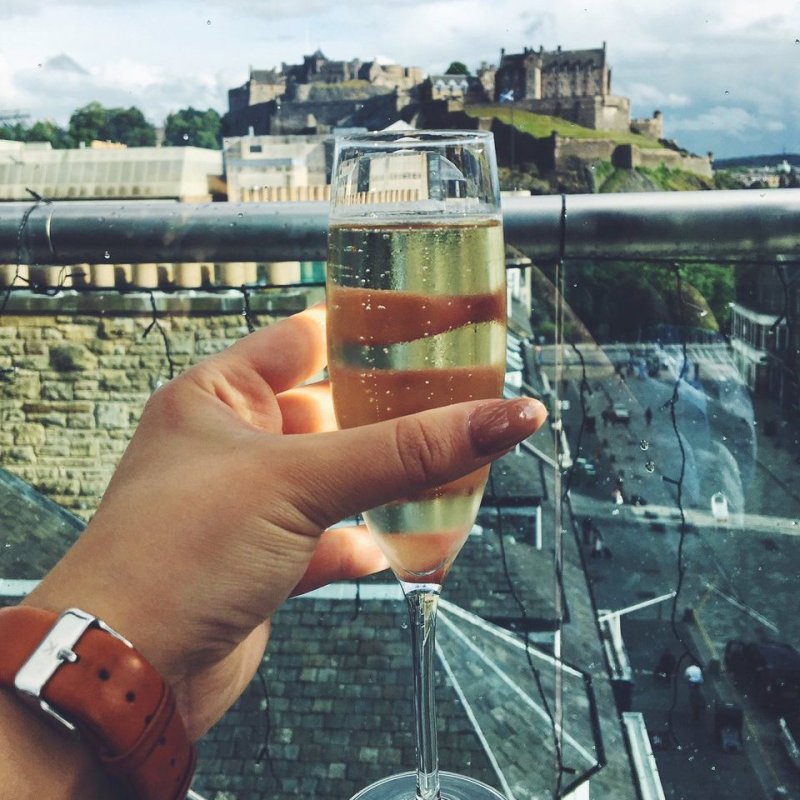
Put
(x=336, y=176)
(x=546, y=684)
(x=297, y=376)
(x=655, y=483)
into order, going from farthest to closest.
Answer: (x=655, y=483)
(x=546, y=684)
(x=297, y=376)
(x=336, y=176)

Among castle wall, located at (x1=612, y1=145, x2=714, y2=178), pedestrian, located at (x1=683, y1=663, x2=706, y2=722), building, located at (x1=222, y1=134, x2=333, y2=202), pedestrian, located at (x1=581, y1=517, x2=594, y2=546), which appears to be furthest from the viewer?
castle wall, located at (x1=612, y1=145, x2=714, y2=178)

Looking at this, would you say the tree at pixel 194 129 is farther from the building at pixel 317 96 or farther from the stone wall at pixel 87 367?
the stone wall at pixel 87 367

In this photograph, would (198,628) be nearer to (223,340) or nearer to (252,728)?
(252,728)

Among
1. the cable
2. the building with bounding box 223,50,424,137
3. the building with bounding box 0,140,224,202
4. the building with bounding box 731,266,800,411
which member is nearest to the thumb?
the cable

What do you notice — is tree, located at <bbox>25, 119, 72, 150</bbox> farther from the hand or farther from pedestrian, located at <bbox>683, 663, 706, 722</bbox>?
the hand

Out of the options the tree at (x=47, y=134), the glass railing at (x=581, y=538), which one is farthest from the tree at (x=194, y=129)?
the glass railing at (x=581, y=538)

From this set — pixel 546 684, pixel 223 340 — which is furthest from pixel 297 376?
pixel 223 340

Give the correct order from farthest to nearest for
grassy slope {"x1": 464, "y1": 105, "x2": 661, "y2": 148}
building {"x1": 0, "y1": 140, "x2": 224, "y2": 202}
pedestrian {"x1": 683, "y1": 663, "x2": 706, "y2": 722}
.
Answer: grassy slope {"x1": 464, "y1": 105, "x2": 661, "y2": 148} < building {"x1": 0, "y1": 140, "x2": 224, "y2": 202} < pedestrian {"x1": 683, "y1": 663, "x2": 706, "y2": 722}
